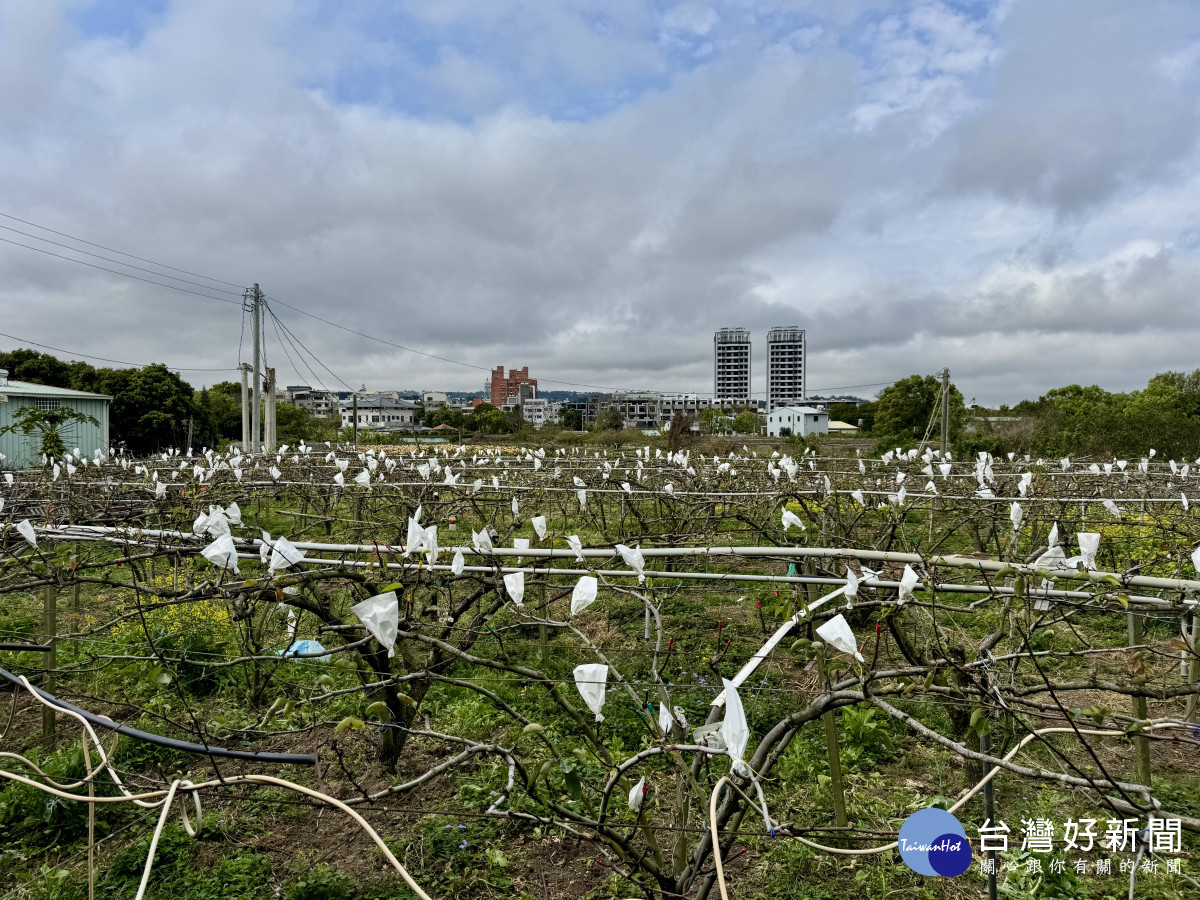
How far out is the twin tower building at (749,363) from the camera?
12162 cm

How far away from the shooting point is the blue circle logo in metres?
Result: 1.37

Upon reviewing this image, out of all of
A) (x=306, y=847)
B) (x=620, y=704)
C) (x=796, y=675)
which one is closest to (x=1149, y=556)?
(x=796, y=675)

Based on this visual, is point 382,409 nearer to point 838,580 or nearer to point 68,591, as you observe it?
point 68,591

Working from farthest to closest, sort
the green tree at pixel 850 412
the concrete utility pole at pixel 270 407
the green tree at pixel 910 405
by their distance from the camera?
the green tree at pixel 850 412 → the green tree at pixel 910 405 → the concrete utility pole at pixel 270 407

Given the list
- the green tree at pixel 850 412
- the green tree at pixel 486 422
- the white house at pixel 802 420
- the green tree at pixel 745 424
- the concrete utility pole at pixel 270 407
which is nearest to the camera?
the concrete utility pole at pixel 270 407

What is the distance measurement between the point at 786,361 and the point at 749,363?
6.67 m

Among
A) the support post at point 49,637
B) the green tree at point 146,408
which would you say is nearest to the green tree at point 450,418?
the green tree at point 146,408

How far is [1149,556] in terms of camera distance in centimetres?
681

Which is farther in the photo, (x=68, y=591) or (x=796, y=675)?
(x=68, y=591)

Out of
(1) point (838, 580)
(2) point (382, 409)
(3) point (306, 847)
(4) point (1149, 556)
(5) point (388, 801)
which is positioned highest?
(2) point (382, 409)

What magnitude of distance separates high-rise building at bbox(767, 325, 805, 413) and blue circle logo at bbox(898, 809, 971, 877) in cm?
12353

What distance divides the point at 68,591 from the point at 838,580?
6.59m

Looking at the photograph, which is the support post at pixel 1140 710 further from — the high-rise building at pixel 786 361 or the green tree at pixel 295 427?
the high-rise building at pixel 786 361

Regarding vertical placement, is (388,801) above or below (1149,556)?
below
